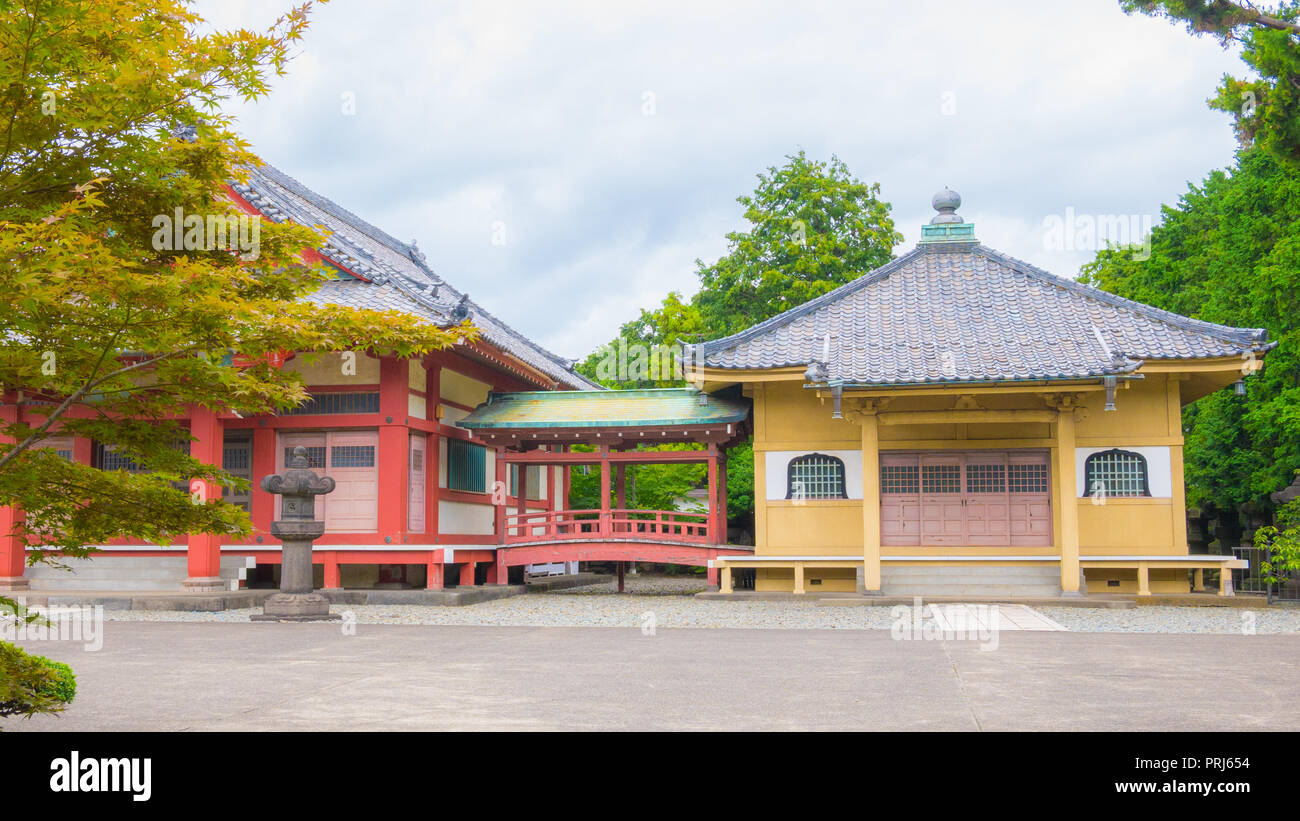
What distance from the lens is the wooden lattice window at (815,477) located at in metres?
19.6

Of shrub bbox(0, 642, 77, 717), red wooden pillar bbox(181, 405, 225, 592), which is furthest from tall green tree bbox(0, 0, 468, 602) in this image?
red wooden pillar bbox(181, 405, 225, 592)

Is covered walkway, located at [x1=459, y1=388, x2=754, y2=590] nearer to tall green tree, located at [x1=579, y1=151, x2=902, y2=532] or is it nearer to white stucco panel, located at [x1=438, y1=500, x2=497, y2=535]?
white stucco panel, located at [x1=438, y1=500, x2=497, y2=535]

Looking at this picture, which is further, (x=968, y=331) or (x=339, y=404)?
(x=339, y=404)

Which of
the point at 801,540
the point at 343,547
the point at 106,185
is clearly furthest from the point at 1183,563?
the point at 106,185

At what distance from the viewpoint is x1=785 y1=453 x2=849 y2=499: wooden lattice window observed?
19.6m

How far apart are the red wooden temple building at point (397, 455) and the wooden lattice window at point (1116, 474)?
20.8ft

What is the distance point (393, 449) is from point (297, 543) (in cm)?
368

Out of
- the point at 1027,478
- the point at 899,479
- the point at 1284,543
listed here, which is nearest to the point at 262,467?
the point at 899,479

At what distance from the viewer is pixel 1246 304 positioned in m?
22.3

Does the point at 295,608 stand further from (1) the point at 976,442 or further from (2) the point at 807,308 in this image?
(1) the point at 976,442

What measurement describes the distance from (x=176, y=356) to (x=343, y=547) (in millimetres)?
13580

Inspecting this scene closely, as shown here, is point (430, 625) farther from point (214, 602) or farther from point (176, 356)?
point (176, 356)

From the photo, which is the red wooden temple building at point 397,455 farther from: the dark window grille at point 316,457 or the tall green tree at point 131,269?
the tall green tree at point 131,269

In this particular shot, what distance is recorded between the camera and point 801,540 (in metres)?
19.5
